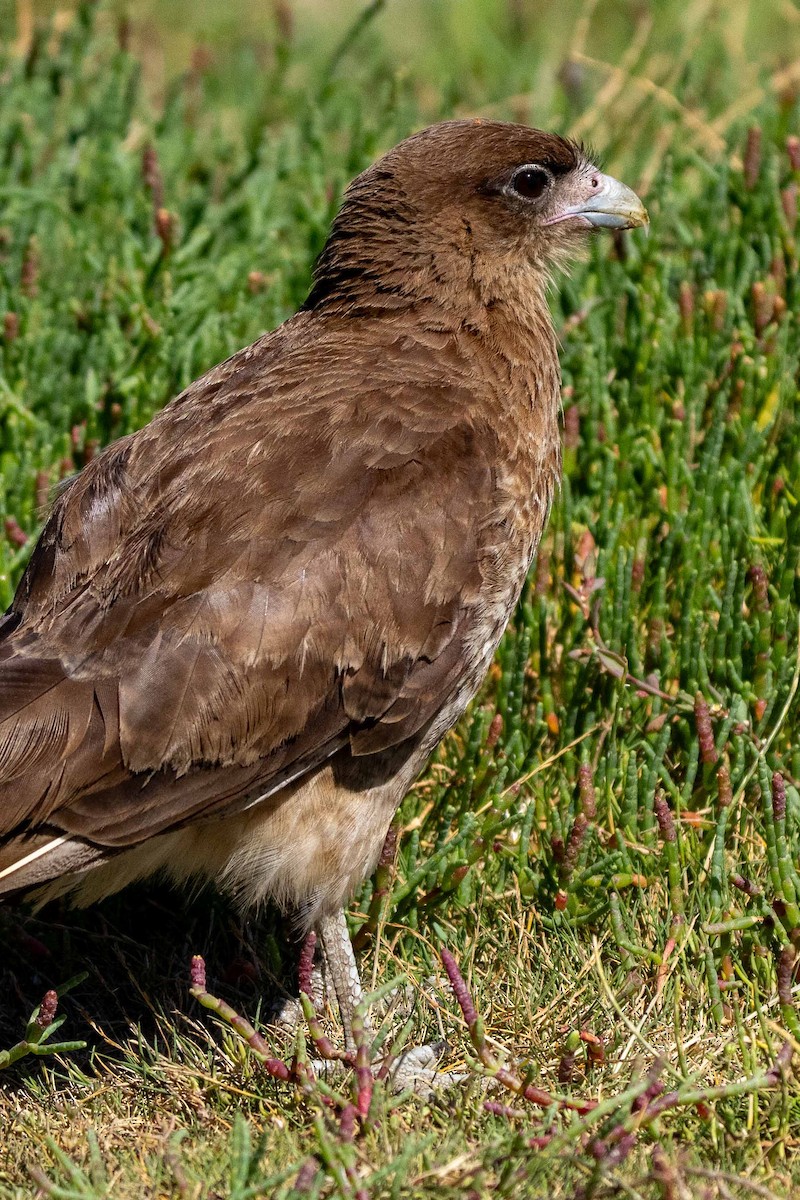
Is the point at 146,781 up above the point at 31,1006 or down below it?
above

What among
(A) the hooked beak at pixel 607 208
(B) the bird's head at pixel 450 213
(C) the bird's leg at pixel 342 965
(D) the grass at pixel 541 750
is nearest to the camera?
(D) the grass at pixel 541 750

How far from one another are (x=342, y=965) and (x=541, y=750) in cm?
95

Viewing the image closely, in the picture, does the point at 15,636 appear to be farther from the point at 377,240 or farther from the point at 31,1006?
Answer: the point at 377,240

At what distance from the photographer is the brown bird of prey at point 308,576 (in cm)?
374

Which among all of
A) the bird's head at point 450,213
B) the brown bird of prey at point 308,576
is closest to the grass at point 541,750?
the brown bird of prey at point 308,576

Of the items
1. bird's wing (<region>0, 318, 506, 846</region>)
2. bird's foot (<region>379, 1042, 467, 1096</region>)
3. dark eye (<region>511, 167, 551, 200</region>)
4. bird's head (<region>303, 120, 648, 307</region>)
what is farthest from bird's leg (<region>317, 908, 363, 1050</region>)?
dark eye (<region>511, 167, 551, 200</region>)

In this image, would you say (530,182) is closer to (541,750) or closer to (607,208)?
(607,208)

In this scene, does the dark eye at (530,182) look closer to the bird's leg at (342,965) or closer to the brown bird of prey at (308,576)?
the brown bird of prey at (308,576)

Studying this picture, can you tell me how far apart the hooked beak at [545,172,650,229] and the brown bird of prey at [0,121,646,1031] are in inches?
9.5

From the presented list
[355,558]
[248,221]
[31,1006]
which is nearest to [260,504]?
[355,558]

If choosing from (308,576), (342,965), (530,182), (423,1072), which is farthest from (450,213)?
(423,1072)

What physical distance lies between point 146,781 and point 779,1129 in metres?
1.58

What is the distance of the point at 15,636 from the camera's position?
13.1 feet

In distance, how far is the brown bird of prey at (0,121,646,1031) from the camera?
3.74 metres
